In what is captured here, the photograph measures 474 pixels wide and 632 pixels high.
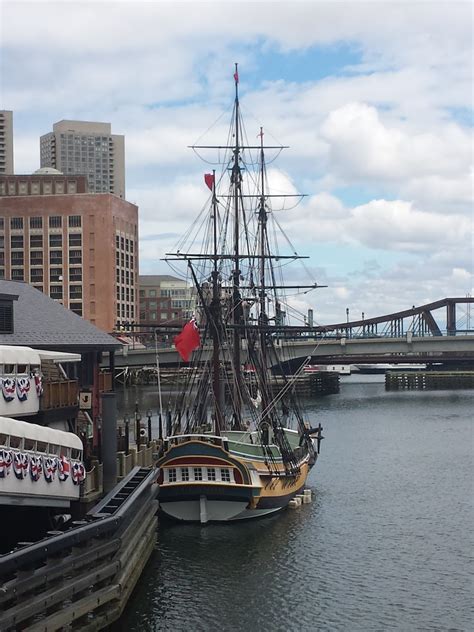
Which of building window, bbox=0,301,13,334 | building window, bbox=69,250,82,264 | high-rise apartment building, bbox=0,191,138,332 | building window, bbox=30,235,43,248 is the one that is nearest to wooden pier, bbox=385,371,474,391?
high-rise apartment building, bbox=0,191,138,332

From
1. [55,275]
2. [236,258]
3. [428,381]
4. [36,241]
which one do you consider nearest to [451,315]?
[428,381]

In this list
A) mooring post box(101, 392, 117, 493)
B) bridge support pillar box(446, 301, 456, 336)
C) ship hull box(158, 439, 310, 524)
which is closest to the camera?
mooring post box(101, 392, 117, 493)

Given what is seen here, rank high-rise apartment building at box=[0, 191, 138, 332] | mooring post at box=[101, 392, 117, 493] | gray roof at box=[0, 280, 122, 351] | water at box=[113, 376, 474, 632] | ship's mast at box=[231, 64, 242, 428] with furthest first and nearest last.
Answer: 1. high-rise apartment building at box=[0, 191, 138, 332]
2. ship's mast at box=[231, 64, 242, 428]
3. gray roof at box=[0, 280, 122, 351]
4. mooring post at box=[101, 392, 117, 493]
5. water at box=[113, 376, 474, 632]

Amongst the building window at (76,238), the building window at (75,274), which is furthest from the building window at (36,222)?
the building window at (75,274)

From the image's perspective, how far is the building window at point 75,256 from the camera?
184 m

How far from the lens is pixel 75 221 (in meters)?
183

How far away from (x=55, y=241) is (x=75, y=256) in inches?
193

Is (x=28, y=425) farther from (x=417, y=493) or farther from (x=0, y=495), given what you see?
(x=417, y=493)

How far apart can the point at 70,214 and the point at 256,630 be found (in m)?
159

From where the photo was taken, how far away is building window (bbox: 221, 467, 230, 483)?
147ft

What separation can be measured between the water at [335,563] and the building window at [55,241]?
12788 cm

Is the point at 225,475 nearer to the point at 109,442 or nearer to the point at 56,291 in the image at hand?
the point at 109,442

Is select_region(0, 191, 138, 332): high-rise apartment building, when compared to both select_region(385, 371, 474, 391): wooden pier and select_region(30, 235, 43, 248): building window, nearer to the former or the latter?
select_region(30, 235, 43, 248): building window

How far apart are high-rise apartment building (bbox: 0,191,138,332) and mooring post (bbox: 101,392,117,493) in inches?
5626
